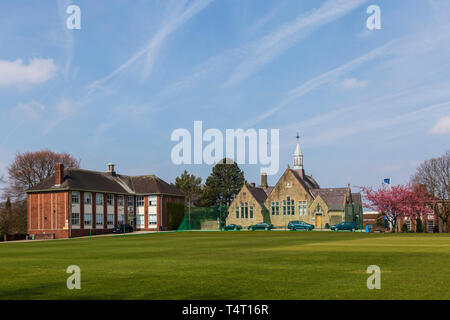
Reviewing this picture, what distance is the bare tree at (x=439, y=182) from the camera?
79.4m

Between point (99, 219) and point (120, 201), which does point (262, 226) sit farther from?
point (99, 219)

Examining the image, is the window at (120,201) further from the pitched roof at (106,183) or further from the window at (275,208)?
the window at (275,208)

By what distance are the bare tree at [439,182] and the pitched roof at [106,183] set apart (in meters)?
41.8

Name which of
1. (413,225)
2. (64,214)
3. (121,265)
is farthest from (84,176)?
(121,265)

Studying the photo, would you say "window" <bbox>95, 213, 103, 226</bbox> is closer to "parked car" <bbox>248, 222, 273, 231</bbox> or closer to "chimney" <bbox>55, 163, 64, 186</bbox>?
"chimney" <bbox>55, 163, 64, 186</bbox>

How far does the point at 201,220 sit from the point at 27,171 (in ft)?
98.2

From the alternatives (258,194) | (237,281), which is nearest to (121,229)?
(258,194)

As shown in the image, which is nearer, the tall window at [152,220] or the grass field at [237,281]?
the grass field at [237,281]

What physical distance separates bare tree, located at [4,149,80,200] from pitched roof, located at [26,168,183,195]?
9644mm

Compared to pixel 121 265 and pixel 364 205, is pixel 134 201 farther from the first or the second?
pixel 121 265

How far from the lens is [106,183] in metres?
81.6

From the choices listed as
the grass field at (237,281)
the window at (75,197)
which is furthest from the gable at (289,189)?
the grass field at (237,281)

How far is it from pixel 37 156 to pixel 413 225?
6331cm
